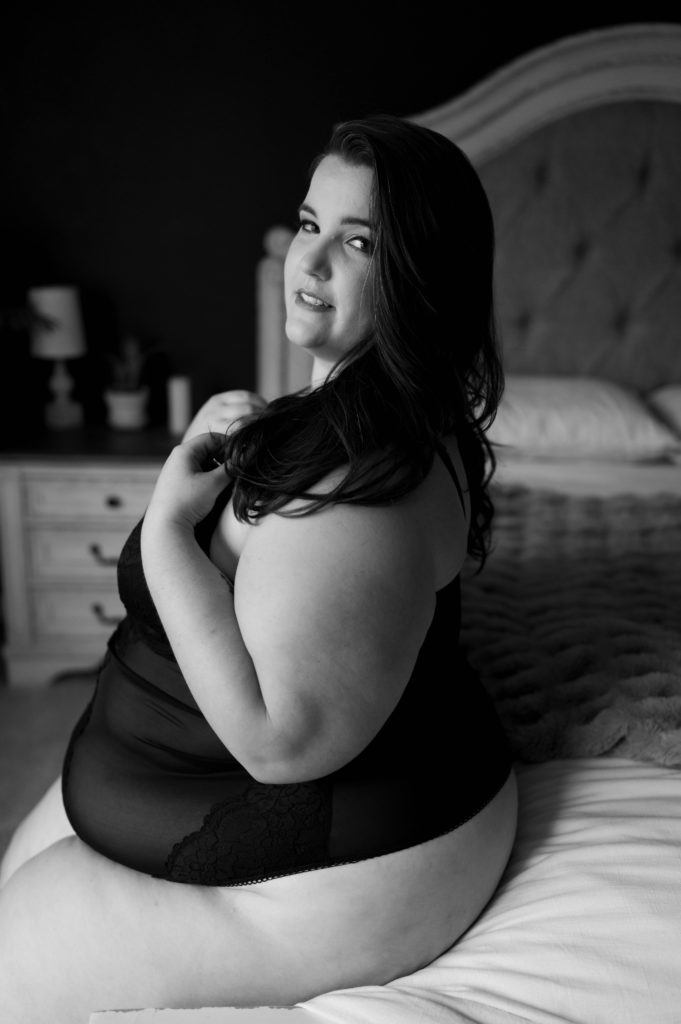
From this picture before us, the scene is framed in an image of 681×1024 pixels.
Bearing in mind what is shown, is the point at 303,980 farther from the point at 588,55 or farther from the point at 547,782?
the point at 588,55

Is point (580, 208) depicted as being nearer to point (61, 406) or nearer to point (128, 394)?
point (128, 394)

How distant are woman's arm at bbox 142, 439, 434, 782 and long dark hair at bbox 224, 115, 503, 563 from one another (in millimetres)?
48

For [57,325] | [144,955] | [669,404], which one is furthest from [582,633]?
[57,325]

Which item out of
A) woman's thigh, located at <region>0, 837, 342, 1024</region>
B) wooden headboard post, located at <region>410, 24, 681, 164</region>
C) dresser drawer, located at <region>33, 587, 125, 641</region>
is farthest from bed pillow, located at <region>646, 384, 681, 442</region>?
woman's thigh, located at <region>0, 837, 342, 1024</region>

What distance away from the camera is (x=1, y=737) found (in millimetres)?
2416

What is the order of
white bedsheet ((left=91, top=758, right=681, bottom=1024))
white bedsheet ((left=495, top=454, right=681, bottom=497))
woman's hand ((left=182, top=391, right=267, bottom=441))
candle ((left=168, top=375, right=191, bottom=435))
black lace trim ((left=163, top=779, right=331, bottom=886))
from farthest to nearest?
1. candle ((left=168, top=375, right=191, bottom=435))
2. white bedsheet ((left=495, top=454, right=681, bottom=497))
3. woman's hand ((left=182, top=391, right=267, bottom=441))
4. black lace trim ((left=163, top=779, right=331, bottom=886))
5. white bedsheet ((left=91, top=758, right=681, bottom=1024))

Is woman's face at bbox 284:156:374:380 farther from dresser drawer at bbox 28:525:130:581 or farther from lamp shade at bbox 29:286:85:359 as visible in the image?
lamp shade at bbox 29:286:85:359

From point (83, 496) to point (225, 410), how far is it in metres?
1.58

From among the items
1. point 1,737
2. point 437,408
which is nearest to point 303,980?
point 437,408

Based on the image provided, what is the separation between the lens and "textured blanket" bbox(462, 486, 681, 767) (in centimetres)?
111

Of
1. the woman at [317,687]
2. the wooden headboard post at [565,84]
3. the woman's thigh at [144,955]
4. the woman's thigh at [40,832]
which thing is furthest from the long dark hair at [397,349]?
the wooden headboard post at [565,84]

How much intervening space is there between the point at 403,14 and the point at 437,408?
2276mm

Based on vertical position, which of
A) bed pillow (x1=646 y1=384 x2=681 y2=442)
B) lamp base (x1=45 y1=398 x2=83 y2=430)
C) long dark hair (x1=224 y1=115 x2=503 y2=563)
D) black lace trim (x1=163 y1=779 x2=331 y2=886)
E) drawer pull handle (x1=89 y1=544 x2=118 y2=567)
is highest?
long dark hair (x1=224 y1=115 x2=503 y2=563)

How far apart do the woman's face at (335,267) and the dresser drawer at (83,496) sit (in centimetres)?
168
